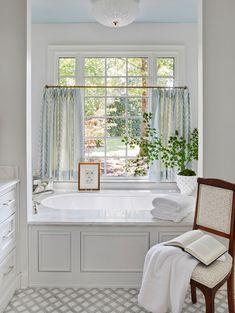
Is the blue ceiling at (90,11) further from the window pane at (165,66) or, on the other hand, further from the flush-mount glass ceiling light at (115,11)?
the window pane at (165,66)

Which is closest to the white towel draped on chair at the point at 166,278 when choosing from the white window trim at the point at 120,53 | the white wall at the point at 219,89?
the white wall at the point at 219,89

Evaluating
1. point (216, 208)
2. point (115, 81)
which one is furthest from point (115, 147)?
point (216, 208)

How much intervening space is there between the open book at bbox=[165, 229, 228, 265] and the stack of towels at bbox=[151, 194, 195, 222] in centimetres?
43

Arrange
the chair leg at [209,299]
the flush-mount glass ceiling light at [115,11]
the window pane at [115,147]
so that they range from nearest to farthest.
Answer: the chair leg at [209,299] < the flush-mount glass ceiling light at [115,11] < the window pane at [115,147]

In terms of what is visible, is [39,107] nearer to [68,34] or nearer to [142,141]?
[68,34]

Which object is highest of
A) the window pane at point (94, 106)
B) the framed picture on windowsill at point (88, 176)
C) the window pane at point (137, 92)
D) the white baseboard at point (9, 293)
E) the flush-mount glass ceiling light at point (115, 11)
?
the flush-mount glass ceiling light at point (115, 11)

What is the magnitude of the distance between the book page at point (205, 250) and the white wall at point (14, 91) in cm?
133

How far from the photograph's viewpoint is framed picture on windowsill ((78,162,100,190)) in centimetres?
373

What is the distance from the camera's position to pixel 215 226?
2.11 m

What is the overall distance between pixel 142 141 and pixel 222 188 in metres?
1.90

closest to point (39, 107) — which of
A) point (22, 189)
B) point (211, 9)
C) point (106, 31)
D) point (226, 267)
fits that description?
point (106, 31)

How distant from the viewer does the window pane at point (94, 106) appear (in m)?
3.94

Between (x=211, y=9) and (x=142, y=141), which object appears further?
(x=142, y=141)

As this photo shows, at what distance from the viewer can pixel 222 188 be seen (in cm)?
209
